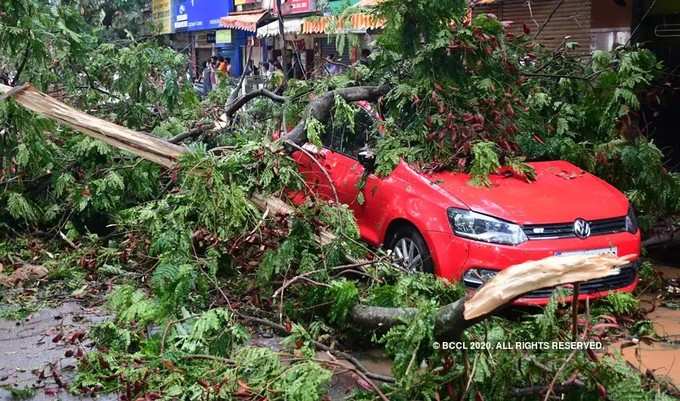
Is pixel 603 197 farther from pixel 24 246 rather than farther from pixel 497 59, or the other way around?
pixel 24 246

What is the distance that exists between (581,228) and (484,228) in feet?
2.40

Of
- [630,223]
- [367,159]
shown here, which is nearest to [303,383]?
[367,159]

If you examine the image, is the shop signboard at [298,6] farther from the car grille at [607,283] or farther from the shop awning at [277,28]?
the car grille at [607,283]

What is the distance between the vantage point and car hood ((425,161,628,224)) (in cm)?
555

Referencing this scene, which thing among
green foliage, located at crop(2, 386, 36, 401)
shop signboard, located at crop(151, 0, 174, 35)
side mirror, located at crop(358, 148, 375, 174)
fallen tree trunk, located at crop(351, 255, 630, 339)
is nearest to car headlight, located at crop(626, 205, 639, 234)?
side mirror, located at crop(358, 148, 375, 174)

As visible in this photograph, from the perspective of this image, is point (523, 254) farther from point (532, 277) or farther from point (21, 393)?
point (21, 393)

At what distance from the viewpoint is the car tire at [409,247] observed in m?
5.77

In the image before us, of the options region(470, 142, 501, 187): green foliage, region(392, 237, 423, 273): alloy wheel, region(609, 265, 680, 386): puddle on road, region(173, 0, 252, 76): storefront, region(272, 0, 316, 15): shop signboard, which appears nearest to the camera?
region(609, 265, 680, 386): puddle on road

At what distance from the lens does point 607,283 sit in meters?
5.69

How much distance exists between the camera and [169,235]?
5262 millimetres

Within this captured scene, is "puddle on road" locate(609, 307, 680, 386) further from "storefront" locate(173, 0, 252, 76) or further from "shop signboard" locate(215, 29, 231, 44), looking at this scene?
"shop signboard" locate(215, 29, 231, 44)

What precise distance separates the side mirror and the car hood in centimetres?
52

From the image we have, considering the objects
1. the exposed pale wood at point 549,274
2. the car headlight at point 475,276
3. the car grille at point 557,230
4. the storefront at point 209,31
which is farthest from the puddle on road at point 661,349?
the storefront at point 209,31

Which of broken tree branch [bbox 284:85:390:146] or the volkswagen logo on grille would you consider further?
broken tree branch [bbox 284:85:390:146]
